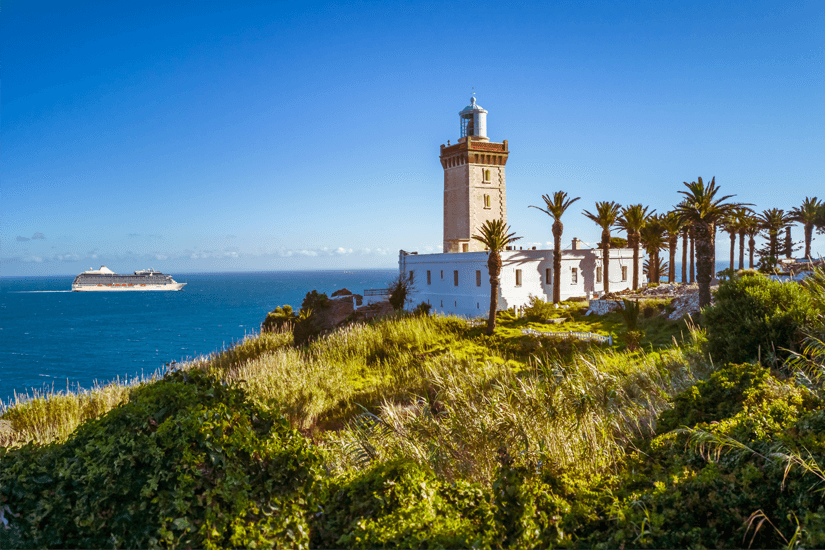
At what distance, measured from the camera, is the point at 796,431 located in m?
3.57

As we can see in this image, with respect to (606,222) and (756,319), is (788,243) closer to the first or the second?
(606,222)

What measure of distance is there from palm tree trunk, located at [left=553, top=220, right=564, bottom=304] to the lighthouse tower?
7514 millimetres

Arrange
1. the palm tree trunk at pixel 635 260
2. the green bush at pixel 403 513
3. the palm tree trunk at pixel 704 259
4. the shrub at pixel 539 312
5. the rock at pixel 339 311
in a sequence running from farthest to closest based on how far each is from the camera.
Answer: the palm tree trunk at pixel 635 260 < the rock at pixel 339 311 < the shrub at pixel 539 312 < the palm tree trunk at pixel 704 259 < the green bush at pixel 403 513

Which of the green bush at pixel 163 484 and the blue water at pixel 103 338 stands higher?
the green bush at pixel 163 484

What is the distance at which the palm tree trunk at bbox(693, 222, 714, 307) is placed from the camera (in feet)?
65.4

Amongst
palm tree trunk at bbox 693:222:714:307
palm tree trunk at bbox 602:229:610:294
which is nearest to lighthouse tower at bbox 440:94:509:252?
palm tree trunk at bbox 602:229:610:294

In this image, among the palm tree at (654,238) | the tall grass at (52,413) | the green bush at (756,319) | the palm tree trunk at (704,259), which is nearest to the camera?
the green bush at (756,319)

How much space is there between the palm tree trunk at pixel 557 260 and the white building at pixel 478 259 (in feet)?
2.86

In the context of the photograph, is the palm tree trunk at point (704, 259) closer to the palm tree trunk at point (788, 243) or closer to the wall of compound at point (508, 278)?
the wall of compound at point (508, 278)

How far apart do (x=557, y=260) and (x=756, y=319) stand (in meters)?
24.6

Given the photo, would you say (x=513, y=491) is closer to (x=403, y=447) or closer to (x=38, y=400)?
(x=403, y=447)

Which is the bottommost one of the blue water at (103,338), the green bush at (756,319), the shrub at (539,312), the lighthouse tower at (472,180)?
the blue water at (103,338)

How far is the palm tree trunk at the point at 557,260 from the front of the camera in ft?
99.8

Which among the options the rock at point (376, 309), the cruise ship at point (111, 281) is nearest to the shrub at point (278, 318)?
the rock at point (376, 309)
